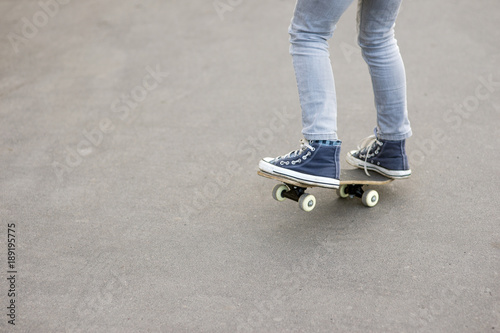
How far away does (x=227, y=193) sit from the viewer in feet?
9.86

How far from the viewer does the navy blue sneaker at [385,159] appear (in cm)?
279

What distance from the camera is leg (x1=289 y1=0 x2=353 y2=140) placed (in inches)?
96.3

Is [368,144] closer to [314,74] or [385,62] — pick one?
[385,62]

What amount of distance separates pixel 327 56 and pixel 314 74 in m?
0.12

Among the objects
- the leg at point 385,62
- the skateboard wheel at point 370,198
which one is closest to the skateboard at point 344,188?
the skateboard wheel at point 370,198

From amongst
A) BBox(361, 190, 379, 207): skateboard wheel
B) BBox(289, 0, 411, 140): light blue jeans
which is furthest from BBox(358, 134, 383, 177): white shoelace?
BBox(289, 0, 411, 140): light blue jeans

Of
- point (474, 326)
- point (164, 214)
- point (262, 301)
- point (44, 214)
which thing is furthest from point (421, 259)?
point (44, 214)

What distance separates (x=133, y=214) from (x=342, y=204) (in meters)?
1.08

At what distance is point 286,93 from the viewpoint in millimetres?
4168

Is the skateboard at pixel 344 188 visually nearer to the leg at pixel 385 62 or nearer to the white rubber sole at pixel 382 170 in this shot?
the white rubber sole at pixel 382 170

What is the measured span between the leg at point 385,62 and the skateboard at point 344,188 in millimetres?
222

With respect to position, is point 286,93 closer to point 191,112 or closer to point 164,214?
point 191,112

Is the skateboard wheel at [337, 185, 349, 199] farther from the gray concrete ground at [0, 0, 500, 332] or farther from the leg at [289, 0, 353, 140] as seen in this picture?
the leg at [289, 0, 353, 140]

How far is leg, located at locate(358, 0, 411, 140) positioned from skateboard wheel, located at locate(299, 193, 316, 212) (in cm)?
54
